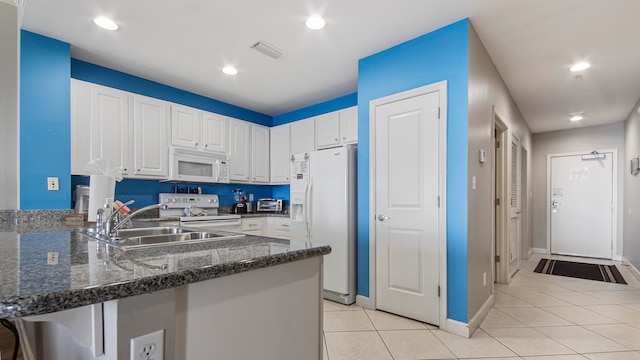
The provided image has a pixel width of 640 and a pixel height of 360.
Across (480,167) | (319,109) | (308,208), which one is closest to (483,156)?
(480,167)

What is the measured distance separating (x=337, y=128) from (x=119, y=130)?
251 cm

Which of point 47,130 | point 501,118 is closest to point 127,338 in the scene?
point 47,130

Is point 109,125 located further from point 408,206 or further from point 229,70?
point 408,206

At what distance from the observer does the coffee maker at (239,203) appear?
4.67m

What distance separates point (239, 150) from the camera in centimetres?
449

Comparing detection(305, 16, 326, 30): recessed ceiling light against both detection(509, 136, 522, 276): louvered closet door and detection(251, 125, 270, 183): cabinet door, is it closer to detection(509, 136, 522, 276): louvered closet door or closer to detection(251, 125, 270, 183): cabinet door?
detection(251, 125, 270, 183): cabinet door

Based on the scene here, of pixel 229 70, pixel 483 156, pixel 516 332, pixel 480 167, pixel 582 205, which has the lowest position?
pixel 516 332

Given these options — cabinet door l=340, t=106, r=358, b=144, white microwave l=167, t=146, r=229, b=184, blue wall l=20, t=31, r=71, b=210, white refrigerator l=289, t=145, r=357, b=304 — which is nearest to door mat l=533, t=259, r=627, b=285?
white refrigerator l=289, t=145, r=357, b=304

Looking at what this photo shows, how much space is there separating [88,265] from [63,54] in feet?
9.64

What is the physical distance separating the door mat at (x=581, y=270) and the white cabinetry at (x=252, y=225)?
4242mm

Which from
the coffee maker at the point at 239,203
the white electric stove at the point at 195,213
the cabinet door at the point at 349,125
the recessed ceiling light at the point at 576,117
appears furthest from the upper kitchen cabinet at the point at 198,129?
the recessed ceiling light at the point at 576,117

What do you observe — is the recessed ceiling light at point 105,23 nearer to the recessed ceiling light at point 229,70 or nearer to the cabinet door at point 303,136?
the recessed ceiling light at point 229,70

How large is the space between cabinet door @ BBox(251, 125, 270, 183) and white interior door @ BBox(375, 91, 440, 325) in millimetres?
2333

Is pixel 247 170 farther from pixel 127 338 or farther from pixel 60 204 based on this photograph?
pixel 127 338
